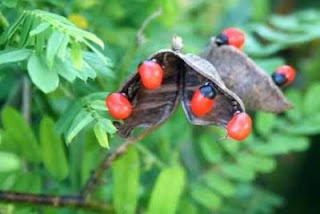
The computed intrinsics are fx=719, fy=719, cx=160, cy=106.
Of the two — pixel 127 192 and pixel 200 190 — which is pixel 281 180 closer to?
pixel 200 190

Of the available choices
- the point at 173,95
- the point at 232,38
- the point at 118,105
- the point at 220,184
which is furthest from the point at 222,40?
the point at 220,184

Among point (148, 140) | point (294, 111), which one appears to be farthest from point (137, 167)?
point (294, 111)

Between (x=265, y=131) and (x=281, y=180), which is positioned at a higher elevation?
(x=265, y=131)

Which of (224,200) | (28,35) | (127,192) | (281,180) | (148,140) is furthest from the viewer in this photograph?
(281,180)

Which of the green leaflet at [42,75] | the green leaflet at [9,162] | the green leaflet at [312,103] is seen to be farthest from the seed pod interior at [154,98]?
the green leaflet at [312,103]

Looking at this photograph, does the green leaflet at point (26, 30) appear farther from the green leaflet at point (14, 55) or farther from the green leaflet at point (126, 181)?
the green leaflet at point (126, 181)

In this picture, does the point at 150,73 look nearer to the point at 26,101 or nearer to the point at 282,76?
the point at 282,76

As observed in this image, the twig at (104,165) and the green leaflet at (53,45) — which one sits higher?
the green leaflet at (53,45)
